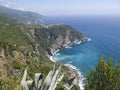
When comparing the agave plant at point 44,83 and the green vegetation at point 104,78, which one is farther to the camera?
the green vegetation at point 104,78

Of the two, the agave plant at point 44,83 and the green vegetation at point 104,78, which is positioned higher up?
the agave plant at point 44,83

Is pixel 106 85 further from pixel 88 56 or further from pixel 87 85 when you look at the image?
pixel 88 56

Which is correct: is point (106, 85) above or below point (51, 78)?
below

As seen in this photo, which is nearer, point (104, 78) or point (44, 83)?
point (44, 83)

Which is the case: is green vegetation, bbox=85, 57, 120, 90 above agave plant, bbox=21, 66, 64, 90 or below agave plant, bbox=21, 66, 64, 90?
below

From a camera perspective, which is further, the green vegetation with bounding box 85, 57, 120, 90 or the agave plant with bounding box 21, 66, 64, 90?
the green vegetation with bounding box 85, 57, 120, 90

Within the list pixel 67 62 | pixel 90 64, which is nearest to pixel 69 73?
pixel 90 64

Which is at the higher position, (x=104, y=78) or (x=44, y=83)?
(x=44, y=83)

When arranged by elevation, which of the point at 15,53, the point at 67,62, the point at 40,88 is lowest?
the point at 67,62
